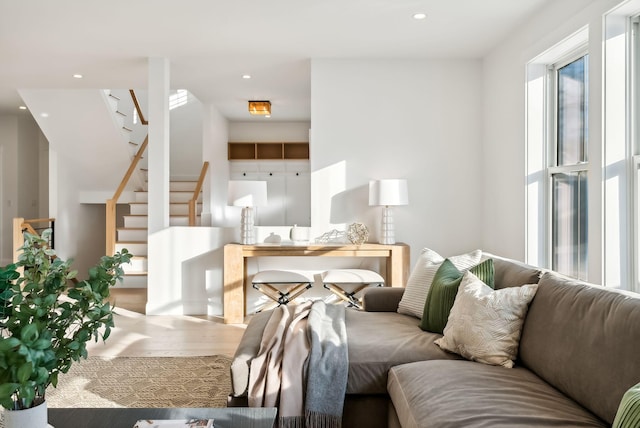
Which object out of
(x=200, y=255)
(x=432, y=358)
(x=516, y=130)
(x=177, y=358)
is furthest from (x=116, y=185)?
(x=432, y=358)

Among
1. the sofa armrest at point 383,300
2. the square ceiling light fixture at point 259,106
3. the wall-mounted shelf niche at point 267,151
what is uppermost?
the square ceiling light fixture at point 259,106

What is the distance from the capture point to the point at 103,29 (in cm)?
470

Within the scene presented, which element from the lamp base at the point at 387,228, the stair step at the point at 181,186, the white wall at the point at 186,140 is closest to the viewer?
the lamp base at the point at 387,228

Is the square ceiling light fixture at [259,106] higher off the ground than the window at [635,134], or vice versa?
the square ceiling light fixture at [259,106]

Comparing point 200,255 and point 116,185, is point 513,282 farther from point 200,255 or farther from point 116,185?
point 116,185

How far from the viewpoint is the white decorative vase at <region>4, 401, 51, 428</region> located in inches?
56.3

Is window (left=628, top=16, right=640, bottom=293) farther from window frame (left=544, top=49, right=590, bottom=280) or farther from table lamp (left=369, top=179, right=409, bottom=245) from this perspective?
table lamp (left=369, top=179, right=409, bottom=245)

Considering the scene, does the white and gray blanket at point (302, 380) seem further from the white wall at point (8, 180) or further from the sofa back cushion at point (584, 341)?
the white wall at point (8, 180)

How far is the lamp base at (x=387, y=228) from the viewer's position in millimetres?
5434

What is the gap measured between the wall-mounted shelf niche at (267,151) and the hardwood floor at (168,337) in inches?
183

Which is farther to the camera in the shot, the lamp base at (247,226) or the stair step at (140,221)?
the stair step at (140,221)

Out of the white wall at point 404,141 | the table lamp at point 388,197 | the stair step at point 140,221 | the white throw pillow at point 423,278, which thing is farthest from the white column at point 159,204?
the white throw pillow at point 423,278

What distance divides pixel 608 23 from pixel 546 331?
213cm

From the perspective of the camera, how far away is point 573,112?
4082 millimetres
